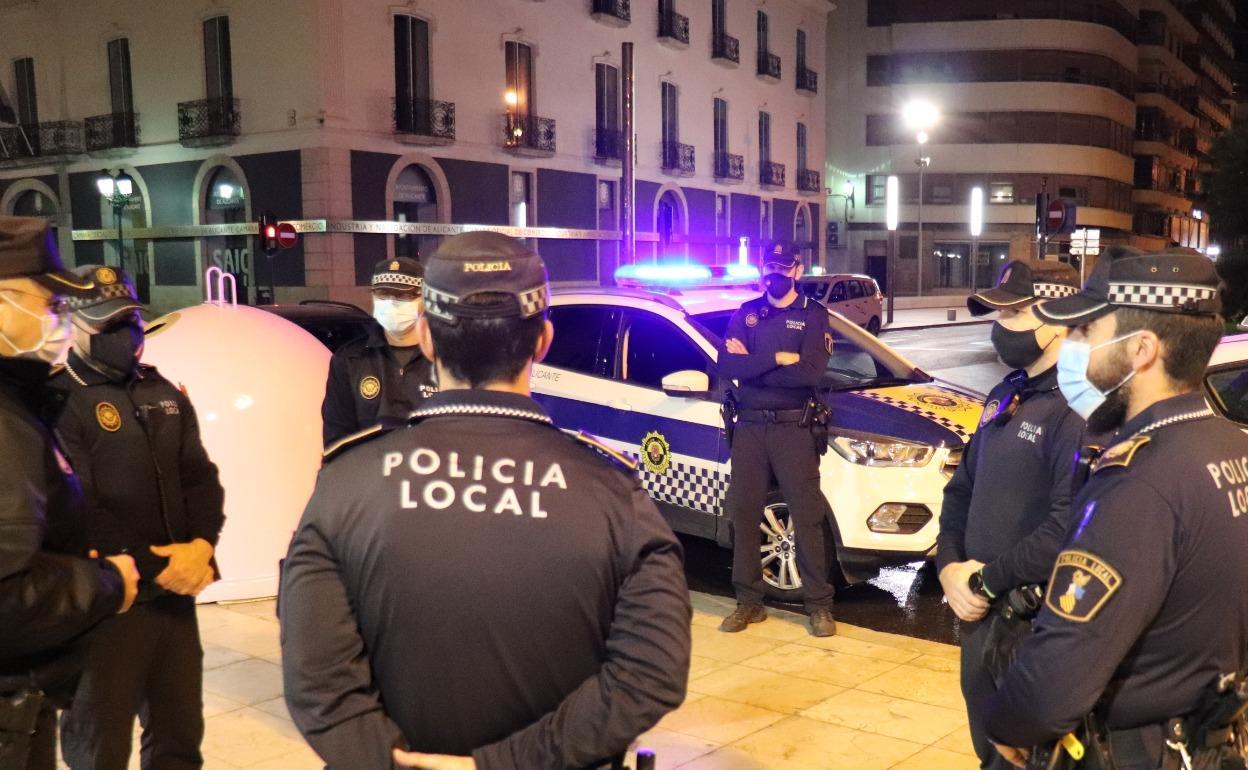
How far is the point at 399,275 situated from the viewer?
15.7 feet

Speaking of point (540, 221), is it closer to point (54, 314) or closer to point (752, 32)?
point (752, 32)

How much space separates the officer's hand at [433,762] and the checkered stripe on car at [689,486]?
4.84m

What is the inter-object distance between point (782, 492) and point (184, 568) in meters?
3.69

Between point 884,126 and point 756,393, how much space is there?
58669 millimetres

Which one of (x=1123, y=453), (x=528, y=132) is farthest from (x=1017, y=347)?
(x=528, y=132)

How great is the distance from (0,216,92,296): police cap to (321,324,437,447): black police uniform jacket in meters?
1.90

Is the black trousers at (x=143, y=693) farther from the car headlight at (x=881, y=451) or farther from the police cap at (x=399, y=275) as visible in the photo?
the car headlight at (x=881, y=451)

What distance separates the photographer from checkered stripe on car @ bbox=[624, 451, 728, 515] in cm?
690

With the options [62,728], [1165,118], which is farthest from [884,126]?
[62,728]

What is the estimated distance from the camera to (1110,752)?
2361mm

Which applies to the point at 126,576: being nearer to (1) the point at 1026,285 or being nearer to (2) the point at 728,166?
(1) the point at 1026,285

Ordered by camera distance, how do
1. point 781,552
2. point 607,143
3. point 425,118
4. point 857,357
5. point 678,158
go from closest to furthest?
point 781,552, point 857,357, point 425,118, point 607,143, point 678,158

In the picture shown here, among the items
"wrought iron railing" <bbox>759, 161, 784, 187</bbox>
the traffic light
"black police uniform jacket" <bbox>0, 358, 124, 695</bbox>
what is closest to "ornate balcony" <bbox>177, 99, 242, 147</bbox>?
the traffic light

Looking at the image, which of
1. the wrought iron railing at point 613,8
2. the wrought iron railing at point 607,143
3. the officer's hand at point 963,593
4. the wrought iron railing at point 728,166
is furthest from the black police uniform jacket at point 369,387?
the wrought iron railing at point 728,166
